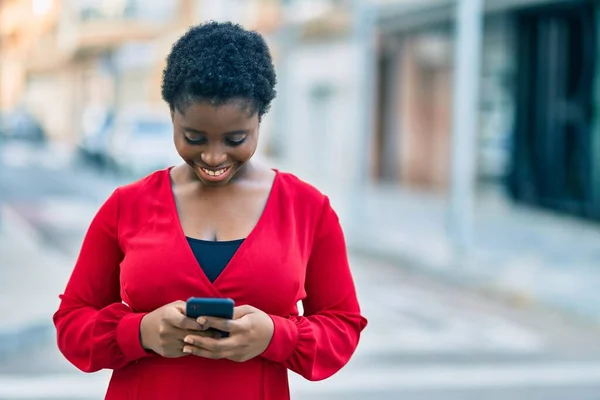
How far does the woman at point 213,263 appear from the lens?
2092mm

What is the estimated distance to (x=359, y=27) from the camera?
16203 mm

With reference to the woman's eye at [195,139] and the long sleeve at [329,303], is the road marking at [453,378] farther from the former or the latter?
the woman's eye at [195,139]

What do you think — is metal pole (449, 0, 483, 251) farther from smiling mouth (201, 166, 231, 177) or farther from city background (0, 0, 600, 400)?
smiling mouth (201, 166, 231, 177)

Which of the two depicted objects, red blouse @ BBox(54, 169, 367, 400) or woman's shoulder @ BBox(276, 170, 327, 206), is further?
woman's shoulder @ BBox(276, 170, 327, 206)

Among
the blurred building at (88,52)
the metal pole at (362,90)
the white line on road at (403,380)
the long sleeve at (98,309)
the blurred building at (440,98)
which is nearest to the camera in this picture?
the long sleeve at (98,309)

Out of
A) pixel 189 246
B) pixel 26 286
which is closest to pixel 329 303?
pixel 189 246

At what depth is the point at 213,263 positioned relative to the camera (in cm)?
217

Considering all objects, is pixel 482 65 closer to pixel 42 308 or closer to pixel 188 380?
pixel 42 308

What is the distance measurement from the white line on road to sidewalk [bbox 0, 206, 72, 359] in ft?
3.34

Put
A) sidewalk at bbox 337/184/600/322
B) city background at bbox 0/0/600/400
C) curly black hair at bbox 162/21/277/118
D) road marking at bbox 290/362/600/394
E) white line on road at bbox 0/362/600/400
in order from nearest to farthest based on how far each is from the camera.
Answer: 1. curly black hair at bbox 162/21/277/118
2. white line on road at bbox 0/362/600/400
3. road marking at bbox 290/362/600/394
4. city background at bbox 0/0/600/400
5. sidewalk at bbox 337/184/600/322

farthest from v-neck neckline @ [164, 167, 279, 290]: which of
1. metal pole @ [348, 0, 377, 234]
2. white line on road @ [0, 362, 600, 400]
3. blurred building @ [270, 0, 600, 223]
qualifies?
blurred building @ [270, 0, 600, 223]

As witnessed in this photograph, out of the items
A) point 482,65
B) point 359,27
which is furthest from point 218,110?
point 482,65

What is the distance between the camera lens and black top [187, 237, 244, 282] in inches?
85.1

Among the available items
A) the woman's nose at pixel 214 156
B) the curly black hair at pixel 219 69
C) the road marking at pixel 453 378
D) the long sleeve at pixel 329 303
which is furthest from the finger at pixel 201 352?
the road marking at pixel 453 378
